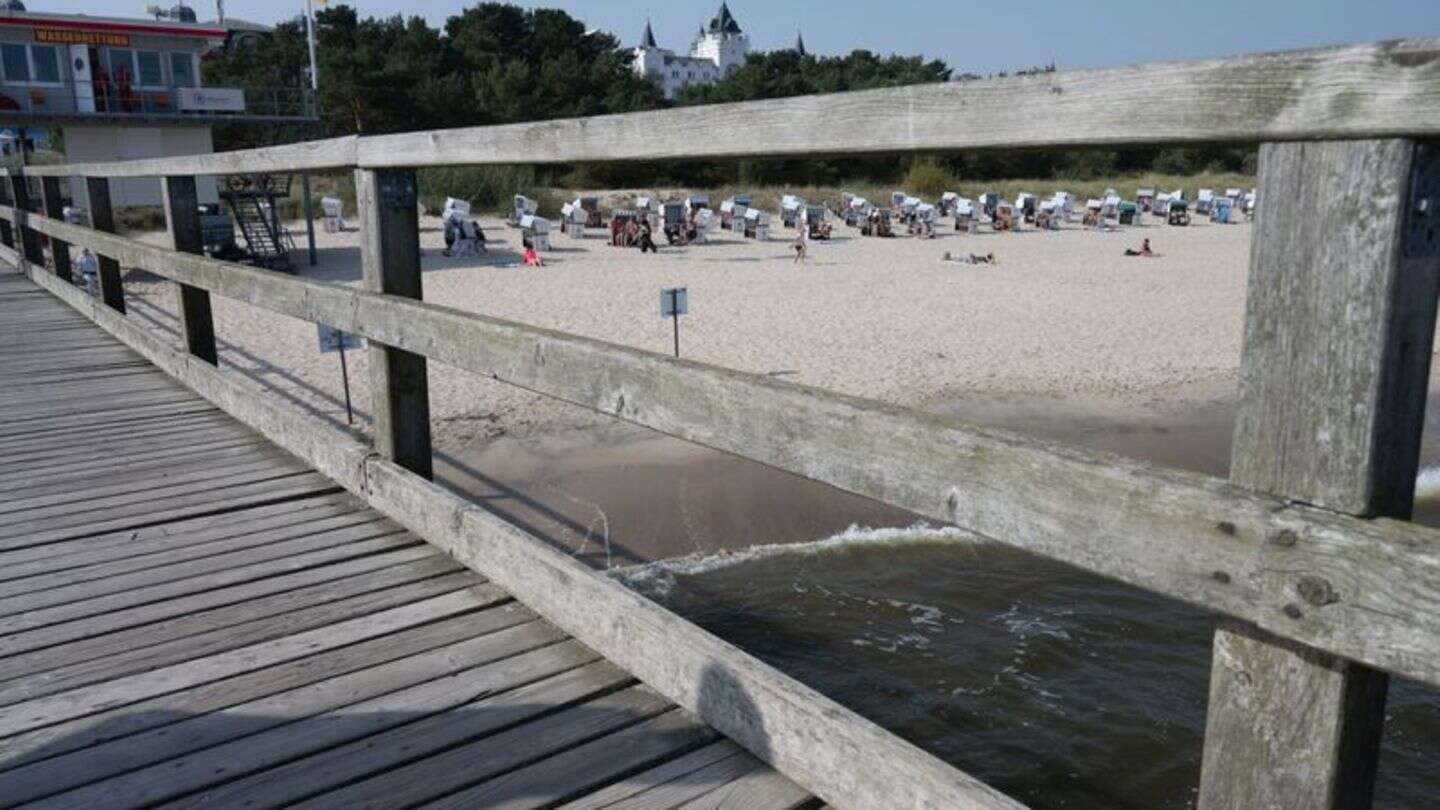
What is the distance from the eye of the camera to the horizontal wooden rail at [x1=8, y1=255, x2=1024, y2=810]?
5.98 ft

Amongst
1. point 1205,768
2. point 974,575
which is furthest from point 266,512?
point 974,575

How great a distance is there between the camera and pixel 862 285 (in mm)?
24531

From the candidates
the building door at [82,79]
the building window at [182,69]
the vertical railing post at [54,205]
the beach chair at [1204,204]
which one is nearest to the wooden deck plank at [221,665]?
the vertical railing post at [54,205]

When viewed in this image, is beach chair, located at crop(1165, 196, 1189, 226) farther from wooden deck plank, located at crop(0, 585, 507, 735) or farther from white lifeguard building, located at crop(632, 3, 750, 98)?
white lifeguard building, located at crop(632, 3, 750, 98)

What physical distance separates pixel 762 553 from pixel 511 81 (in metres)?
50.0

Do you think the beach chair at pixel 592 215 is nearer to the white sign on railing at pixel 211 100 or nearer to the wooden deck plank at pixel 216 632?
the white sign on railing at pixel 211 100

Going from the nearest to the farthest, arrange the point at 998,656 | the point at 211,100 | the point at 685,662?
the point at 685,662 → the point at 998,656 → the point at 211,100

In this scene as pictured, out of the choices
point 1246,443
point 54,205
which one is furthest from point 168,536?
point 54,205

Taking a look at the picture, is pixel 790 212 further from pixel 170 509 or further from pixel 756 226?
pixel 170 509

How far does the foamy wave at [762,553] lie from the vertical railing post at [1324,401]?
721 centimetres

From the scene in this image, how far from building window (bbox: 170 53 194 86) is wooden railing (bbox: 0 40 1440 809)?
95.8 feet

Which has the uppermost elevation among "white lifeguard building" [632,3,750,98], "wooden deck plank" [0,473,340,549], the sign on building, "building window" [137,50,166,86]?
"white lifeguard building" [632,3,750,98]

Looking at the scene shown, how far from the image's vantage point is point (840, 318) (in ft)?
65.9

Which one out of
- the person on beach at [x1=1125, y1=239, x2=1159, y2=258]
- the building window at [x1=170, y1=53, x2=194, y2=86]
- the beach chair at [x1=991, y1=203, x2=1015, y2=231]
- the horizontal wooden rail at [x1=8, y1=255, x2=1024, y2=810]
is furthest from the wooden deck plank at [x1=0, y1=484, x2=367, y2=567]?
the beach chair at [x1=991, y1=203, x2=1015, y2=231]
